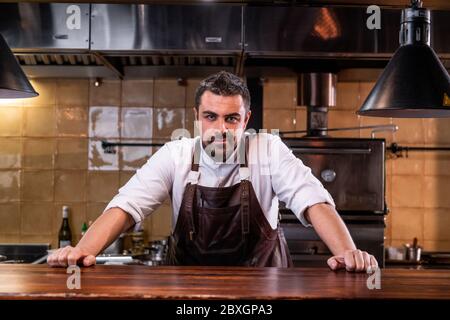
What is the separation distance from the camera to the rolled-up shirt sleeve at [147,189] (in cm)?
227

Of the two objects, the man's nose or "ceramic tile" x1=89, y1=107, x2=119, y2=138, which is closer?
the man's nose

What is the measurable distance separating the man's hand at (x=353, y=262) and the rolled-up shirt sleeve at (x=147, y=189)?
780 mm

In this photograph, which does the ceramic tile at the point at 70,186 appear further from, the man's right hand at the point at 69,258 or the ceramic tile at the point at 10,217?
the man's right hand at the point at 69,258

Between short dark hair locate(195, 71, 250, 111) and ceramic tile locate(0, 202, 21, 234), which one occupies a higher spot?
short dark hair locate(195, 71, 250, 111)

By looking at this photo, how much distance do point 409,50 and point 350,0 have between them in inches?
55.6

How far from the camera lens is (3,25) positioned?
3.29 m

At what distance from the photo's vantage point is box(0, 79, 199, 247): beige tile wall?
4.14m

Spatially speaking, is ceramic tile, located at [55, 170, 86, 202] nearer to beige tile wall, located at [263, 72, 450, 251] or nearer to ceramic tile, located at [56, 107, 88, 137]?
ceramic tile, located at [56, 107, 88, 137]

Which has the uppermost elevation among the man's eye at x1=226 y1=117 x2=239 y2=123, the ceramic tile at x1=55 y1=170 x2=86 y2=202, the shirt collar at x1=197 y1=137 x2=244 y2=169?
the man's eye at x1=226 y1=117 x2=239 y2=123

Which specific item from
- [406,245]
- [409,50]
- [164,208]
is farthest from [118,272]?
[406,245]

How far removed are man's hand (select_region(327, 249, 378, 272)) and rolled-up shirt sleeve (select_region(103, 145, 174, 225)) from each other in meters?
0.78

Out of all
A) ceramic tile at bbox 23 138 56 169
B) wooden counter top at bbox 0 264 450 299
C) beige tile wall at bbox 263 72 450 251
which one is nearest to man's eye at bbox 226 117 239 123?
wooden counter top at bbox 0 264 450 299

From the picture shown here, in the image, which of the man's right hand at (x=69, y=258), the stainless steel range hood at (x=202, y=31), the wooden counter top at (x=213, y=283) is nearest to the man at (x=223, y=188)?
the man's right hand at (x=69, y=258)
